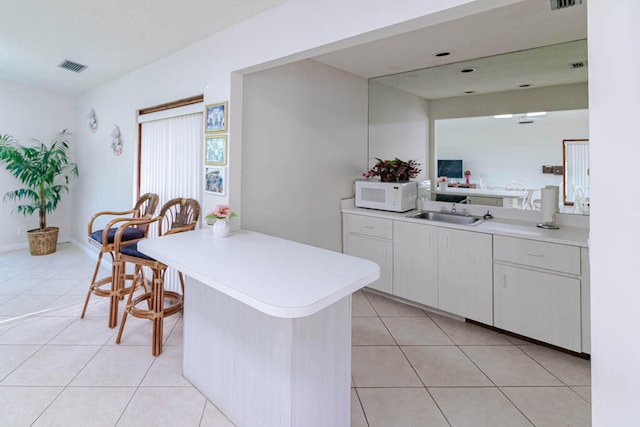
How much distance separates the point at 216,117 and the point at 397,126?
2052mm

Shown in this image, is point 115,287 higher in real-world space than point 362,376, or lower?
higher

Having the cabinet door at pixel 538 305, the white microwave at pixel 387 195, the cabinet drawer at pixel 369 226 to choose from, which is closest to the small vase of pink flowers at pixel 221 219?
the cabinet drawer at pixel 369 226

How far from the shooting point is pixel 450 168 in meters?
3.38

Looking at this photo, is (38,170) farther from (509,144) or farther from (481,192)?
(509,144)

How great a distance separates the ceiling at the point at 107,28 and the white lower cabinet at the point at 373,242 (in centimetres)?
207

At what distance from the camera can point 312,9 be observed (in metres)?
1.95

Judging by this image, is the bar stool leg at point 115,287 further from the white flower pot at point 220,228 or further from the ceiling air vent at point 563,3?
the ceiling air vent at point 563,3

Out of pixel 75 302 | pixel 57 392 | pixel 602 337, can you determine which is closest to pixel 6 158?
pixel 75 302

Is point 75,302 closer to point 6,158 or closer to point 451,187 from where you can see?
point 6,158

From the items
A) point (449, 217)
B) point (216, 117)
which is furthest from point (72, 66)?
point (449, 217)

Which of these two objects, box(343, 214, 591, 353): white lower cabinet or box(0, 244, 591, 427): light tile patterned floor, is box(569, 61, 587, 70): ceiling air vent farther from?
box(0, 244, 591, 427): light tile patterned floor

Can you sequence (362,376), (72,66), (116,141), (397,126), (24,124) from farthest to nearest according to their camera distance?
(24,124) → (116,141) → (397,126) → (72,66) → (362,376)

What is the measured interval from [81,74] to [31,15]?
1665mm

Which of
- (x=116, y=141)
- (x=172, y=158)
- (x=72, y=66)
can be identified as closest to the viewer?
(x=172, y=158)
